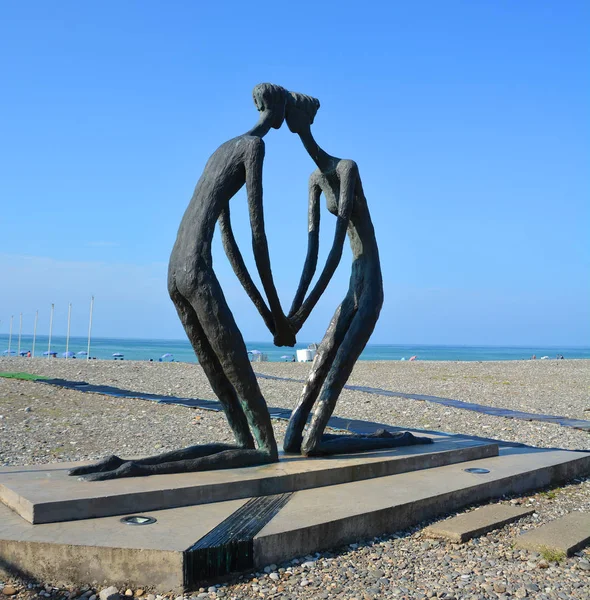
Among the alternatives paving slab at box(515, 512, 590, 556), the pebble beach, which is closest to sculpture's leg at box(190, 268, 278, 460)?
the pebble beach

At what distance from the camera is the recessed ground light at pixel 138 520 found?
4391 millimetres

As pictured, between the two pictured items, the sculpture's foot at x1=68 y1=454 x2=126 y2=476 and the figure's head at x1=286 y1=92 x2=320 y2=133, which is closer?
the sculpture's foot at x1=68 y1=454 x2=126 y2=476

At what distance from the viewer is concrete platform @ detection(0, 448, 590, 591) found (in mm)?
3898

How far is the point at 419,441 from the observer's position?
7.34 m

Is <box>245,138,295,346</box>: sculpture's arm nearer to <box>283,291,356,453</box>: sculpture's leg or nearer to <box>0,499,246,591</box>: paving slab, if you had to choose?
<box>283,291,356,453</box>: sculpture's leg

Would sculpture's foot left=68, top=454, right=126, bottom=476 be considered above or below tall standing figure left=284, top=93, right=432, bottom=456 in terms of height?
below

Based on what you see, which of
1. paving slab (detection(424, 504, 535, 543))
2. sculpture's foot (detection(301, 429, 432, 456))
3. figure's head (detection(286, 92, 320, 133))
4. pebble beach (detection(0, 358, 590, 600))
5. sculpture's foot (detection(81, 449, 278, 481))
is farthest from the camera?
→ figure's head (detection(286, 92, 320, 133))

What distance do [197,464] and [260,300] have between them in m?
1.59

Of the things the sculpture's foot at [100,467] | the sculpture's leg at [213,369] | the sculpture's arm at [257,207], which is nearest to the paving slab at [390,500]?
the sculpture's leg at [213,369]

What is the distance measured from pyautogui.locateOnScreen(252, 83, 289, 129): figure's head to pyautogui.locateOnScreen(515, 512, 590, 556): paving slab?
4212mm

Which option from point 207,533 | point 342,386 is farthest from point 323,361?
point 207,533

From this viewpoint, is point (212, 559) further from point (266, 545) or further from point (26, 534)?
point (26, 534)

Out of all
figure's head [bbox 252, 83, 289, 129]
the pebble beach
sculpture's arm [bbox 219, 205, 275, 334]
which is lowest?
the pebble beach

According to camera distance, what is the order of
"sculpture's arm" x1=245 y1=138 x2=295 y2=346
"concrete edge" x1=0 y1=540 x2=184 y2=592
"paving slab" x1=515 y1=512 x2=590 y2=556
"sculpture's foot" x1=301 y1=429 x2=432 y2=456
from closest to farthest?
1. "concrete edge" x1=0 y1=540 x2=184 y2=592
2. "paving slab" x1=515 y1=512 x2=590 y2=556
3. "sculpture's arm" x1=245 y1=138 x2=295 y2=346
4. "sculpture's foot" x1=301 y1=429 x2=432 y2=456
